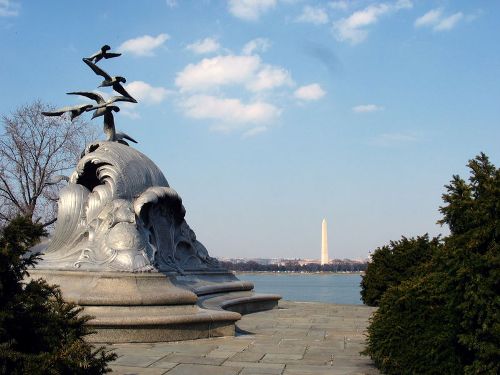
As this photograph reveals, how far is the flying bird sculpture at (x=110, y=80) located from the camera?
13758 mm

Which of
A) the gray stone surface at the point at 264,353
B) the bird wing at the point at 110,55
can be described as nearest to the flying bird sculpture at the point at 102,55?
the bird wing at the point at 110,55

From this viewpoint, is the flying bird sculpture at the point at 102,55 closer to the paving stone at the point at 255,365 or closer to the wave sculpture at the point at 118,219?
the wave sculpture at the point at 118,219

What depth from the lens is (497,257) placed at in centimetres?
489

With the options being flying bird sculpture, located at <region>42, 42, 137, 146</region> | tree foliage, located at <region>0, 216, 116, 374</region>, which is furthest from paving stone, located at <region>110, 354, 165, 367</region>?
flying bird sculpture, located at <region>42, 42, 137, 146</region>

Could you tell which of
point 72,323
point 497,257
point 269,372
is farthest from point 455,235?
point 72,323

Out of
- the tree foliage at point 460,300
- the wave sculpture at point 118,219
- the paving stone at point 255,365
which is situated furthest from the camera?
the wave sculpture at point 118,219

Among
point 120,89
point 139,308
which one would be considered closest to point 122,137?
point 120,89

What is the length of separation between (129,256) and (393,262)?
777cm

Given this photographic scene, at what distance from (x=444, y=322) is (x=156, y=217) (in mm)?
7987

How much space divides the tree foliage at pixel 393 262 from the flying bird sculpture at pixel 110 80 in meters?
7.91

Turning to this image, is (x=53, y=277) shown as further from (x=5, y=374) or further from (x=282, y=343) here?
(x=5, y=374)

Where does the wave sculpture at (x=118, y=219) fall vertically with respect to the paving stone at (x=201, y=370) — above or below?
above

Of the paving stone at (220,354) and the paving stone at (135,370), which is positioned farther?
the paving stone at (220,354)

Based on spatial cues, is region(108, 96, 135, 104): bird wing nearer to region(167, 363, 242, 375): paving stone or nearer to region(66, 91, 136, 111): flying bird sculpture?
region(66, 91, 136, 111): flying bird sculpture
